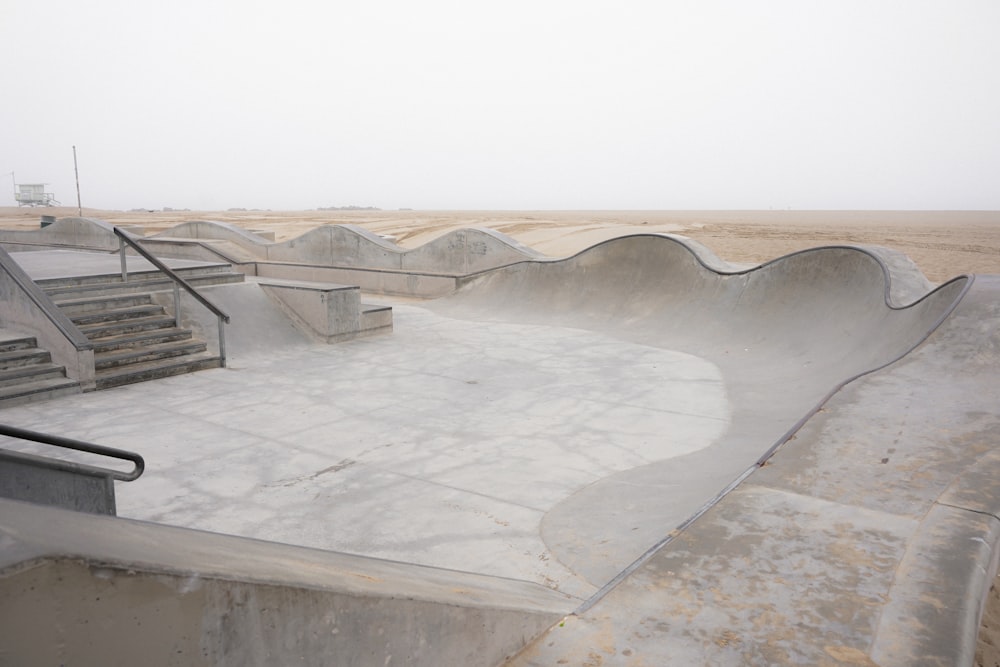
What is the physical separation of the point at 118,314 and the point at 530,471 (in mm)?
6362

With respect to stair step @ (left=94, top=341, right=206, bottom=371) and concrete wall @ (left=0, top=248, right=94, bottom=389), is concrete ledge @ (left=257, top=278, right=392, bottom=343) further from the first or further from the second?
concrete wall @ (left=0, top=248, right=94, bottom=389)

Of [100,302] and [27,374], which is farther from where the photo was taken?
[100,302]

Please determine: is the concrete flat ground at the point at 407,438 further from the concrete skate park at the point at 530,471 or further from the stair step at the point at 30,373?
the stair step at the point at 30,373

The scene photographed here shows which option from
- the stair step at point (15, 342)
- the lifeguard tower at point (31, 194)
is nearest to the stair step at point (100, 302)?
the stair step at point (15, 342)

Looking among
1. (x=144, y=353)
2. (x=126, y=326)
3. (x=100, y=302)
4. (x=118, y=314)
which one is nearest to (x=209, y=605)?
(x=144, y=353)

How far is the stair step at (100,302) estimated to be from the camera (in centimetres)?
862

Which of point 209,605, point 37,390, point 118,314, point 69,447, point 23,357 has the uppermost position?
point 209,605

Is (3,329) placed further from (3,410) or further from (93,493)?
(93,493)

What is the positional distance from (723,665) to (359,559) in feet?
3.94

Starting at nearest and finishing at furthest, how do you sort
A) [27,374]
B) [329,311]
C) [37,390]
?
[37,390] < [27,374] < [329,311]

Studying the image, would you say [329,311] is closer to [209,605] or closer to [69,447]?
[69,447]

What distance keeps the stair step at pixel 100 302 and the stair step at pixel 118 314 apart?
85 millimetres

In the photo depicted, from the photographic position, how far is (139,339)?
8.58 metres

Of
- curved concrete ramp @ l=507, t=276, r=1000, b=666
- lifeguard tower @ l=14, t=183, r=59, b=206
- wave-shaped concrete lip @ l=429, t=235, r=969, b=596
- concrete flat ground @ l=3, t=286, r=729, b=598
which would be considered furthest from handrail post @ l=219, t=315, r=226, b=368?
lifeguard tower @ l=14, t=183, r=59, b=206
